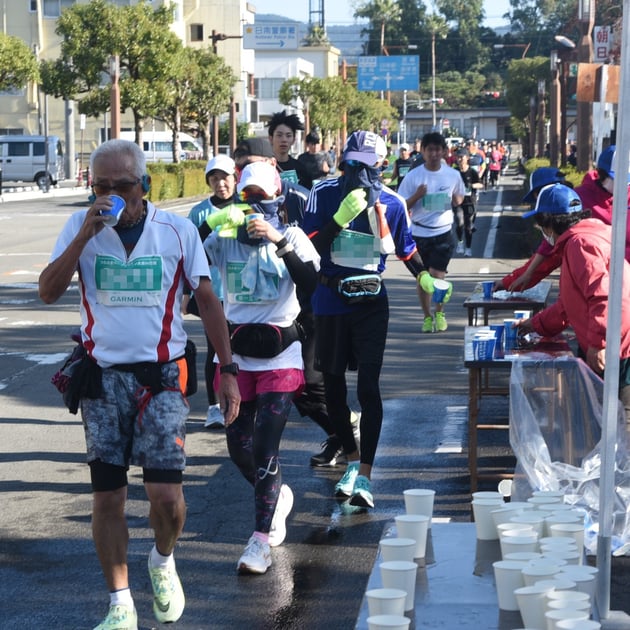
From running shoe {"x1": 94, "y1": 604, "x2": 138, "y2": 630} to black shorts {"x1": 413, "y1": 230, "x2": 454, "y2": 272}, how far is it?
8695 millimetres

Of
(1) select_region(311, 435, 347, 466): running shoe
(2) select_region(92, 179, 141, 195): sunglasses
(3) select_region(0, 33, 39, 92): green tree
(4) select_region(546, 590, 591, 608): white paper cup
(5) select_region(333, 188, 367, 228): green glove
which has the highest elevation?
(3) select_region(0, 33, 39, 92): green tree

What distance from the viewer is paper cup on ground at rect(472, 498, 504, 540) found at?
14.8 ft

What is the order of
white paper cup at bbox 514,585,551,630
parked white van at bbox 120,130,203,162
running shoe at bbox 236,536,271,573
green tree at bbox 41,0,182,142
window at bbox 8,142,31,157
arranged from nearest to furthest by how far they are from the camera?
white paper cup at bbox 514,585,551,630 < running shoe at bbox 236,536,271,573 < green tree at bbox 41,0,182,142 < window at bbox 8,142,31,157 < parked white van at bbox 120,130,203,162

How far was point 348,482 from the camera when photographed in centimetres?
703

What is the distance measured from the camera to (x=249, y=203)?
20.4ft

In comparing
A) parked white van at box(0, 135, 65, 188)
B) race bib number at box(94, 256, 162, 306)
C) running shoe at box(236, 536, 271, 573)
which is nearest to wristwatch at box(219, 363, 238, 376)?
race bib number at box(94, 256, 162, 306)

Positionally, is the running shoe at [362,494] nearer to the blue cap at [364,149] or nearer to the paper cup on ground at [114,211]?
the blue cap at [364,149]

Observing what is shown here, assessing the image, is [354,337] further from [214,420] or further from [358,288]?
[214,420]

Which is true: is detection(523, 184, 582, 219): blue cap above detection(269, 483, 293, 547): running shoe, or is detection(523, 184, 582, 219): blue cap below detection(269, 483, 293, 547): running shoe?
above

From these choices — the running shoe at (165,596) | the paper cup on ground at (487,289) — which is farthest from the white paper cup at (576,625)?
the paper cup on ground at (487,289)

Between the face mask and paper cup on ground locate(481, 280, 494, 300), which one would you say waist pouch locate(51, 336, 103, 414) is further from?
paper cup on ground locate(481, 280, 494, 300)

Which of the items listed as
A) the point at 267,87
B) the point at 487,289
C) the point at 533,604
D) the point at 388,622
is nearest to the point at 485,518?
the point at 533,604

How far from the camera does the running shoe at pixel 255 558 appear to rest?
Answer: 5.73m

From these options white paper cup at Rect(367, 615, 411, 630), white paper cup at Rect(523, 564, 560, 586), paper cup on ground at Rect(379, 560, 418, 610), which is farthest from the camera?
paper cup on ground at Rect(379, 560, 418, 610)
